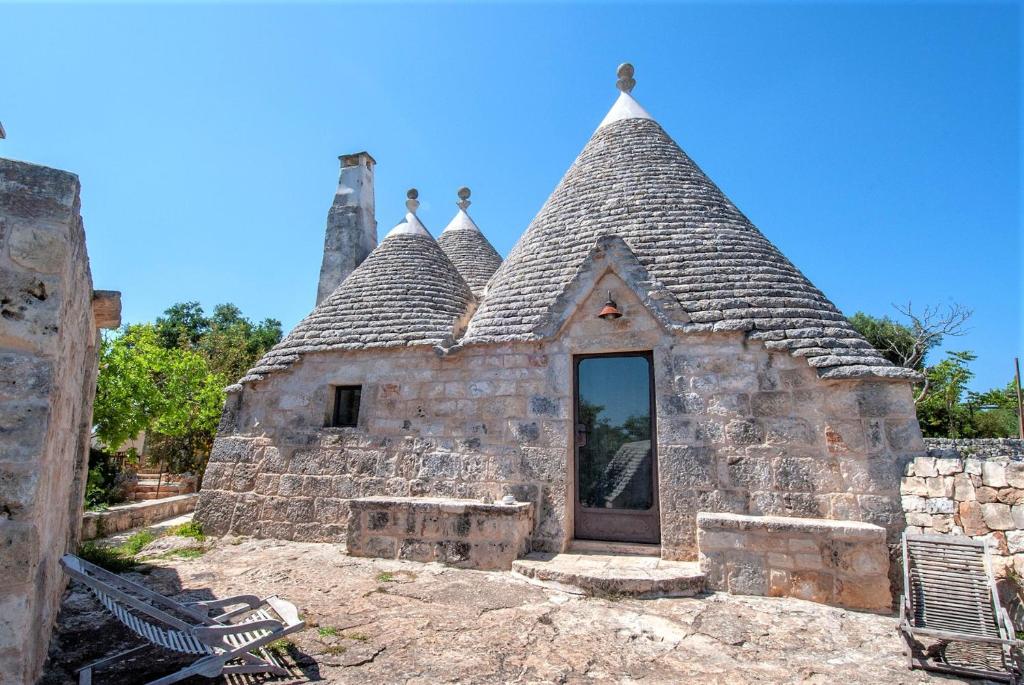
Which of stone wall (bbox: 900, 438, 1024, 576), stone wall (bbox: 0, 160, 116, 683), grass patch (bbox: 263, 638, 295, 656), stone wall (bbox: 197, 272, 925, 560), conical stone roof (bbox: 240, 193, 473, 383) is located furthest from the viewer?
conical stone roof (bbox: 240, 193, 473, 383)

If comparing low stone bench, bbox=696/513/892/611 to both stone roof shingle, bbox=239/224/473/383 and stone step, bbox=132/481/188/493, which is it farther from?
stone step, bbox=132/481/188/493

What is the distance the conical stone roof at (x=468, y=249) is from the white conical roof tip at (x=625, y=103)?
3.89m

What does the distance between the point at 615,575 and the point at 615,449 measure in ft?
5.02

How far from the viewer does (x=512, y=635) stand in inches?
137

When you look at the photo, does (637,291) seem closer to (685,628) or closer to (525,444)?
(525,444)

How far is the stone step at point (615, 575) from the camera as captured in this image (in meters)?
4.38

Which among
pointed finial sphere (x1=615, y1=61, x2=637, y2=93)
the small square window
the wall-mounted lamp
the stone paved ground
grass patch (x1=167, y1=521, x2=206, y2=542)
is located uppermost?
pointed finial sphere (x1=615, y1=61, x2=637, y2=93)

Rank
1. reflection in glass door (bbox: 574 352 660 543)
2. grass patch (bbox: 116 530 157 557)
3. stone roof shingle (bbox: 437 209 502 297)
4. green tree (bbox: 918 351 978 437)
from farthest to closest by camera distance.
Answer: green tree (bbox: 918 351 978 437) < stone roof shingle (bbox: 437 209 502 297) < grass patch (bbox: 116 530 157 557) < reflection in glass door (bbox: 574 352 660 543)

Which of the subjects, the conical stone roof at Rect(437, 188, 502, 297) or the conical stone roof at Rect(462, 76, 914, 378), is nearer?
the conical stone roof at Rect(462, 76, 914, 378)

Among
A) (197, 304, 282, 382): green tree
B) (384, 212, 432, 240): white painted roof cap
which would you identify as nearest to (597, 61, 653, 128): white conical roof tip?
(384, 212, 432, 240): white painted roof cap

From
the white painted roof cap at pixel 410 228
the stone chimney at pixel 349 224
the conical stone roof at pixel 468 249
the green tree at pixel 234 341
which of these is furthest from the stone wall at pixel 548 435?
the green tree at pixel 234 341

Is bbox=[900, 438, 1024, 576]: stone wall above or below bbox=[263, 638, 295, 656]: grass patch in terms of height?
above

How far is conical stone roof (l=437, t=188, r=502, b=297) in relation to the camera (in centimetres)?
1138

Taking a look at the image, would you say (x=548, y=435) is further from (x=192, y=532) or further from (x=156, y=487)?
(x=156, y=487)
